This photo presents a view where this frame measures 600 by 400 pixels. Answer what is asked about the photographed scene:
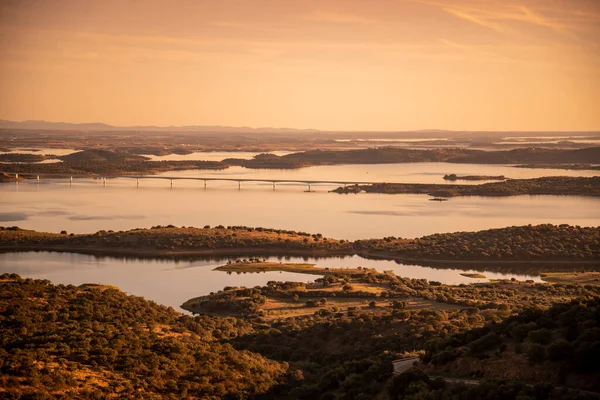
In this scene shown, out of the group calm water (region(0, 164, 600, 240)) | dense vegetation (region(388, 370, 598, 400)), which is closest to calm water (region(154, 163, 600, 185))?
calm water (region(0, 164, 600, 240))

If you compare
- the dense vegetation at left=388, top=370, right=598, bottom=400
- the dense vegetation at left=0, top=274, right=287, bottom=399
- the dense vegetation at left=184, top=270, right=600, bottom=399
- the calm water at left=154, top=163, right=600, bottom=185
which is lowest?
the calm water at left=154, top=163, right=600, bottom=185

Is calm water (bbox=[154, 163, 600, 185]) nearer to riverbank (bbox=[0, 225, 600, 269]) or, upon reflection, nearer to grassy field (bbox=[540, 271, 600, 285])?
riverbank (bbox=[0, 225, 600, 269])

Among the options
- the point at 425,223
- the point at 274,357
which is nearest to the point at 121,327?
the point at 274,357

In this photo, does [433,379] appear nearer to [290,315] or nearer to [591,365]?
[591,365]

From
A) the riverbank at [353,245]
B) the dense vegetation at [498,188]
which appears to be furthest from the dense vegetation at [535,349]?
the dense vegetation at [498,188]

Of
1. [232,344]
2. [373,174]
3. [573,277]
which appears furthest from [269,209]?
[373,174]

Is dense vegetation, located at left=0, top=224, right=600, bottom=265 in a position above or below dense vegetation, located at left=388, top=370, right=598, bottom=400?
below
